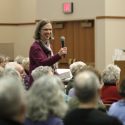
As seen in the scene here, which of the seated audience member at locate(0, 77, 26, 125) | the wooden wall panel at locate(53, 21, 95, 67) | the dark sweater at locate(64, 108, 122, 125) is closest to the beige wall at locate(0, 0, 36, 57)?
the wooden wall panel at locate(53, 21, 95, 67)

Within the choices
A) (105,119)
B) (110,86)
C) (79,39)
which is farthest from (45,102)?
(79,39)

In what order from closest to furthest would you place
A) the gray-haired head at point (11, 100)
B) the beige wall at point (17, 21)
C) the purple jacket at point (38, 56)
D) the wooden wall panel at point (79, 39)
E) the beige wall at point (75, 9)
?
1. the gray-haired head at point (11, 100)
2. the purple jacket at point (38, 56)
3. the beige wall at point (75, 9)
4. the wooden wall panel at point (79, 39)
5. the beige wall at point (17, 21)

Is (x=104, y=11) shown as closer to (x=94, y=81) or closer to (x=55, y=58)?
(x=55, y=58)

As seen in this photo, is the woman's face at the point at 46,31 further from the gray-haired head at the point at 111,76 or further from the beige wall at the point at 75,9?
the beige wall at the point at 75,9

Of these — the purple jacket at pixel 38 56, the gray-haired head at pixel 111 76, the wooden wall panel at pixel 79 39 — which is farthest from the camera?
the wooden wall panel at pixel 79 39

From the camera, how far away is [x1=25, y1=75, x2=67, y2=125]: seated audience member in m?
2.89

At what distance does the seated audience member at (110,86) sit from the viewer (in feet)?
16.5

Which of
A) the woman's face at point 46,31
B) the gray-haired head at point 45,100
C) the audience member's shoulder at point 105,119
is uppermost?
the woman's face at point 46,31

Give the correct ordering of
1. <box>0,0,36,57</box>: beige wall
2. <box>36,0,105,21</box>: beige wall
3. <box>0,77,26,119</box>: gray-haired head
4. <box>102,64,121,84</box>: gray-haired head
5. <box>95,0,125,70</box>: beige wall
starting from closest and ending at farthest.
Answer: <box>0,77,26,119</box>: gray-haired head
<box>102,64,121,84</box>: gray-haired head
<box>95,0,125,70</box>: beige wall
<box>36,0,105,21</box>: beige wall
<box>0,0,36,57</box>: beige wall

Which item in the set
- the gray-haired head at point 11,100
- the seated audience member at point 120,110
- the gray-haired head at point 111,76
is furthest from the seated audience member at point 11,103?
the gray-haired head at point 111,76

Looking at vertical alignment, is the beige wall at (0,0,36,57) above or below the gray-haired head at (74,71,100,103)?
above

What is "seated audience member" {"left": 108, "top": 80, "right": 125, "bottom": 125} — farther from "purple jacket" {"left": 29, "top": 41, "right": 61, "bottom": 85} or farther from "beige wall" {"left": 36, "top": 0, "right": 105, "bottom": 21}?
"beige wall" {"left": 36, "top": 0, "right": 105, "bottom": 21}

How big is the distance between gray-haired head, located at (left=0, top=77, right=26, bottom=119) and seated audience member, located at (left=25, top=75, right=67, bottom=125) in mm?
586

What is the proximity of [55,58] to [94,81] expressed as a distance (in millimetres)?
2098
